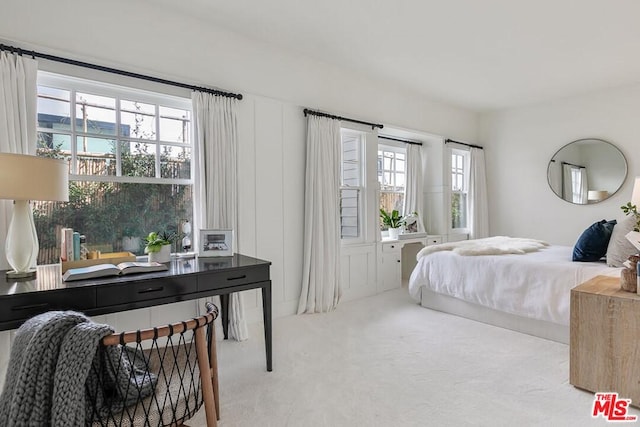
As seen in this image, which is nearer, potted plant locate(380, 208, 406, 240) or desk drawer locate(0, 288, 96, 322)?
desk drawer locate(0, 288, 96, 322)

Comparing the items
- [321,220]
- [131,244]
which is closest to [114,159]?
[131,244]

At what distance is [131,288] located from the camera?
195 centimetres

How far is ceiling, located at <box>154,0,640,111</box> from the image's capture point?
2.84m

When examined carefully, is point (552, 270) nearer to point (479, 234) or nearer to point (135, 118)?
point (479, 234)

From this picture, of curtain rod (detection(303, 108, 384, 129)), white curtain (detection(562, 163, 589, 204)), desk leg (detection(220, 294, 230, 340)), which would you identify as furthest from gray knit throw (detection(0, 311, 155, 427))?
white curtain (detection(562, 163, 589, 204))

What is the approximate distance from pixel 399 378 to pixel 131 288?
1.68 meters

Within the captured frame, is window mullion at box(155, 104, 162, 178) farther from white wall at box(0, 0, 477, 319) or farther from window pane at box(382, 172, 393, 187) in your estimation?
window pane at box(382, 172, 393, 187)

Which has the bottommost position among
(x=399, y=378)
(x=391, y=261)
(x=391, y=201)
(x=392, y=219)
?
(x=399, y=378)

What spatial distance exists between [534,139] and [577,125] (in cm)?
55

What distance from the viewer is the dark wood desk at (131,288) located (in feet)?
5.50

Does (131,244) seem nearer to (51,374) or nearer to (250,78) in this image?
(250,78)

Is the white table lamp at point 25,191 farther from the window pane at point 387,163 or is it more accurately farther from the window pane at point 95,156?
the window pane at point 387,163

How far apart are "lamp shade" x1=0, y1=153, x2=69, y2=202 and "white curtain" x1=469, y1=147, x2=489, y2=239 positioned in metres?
5.40

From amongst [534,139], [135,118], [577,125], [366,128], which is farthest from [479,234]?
[135,118]
